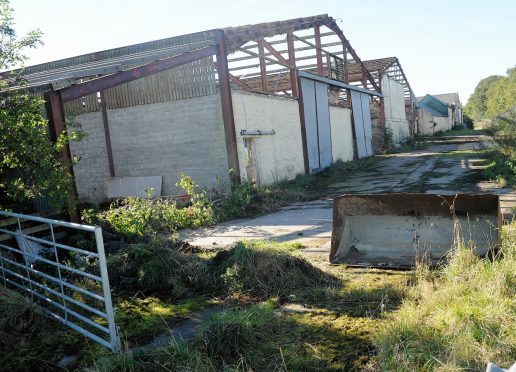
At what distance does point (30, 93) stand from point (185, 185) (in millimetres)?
4473

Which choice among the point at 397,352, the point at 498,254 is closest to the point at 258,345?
the point at 397,352

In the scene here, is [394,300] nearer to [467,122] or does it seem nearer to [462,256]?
[462,256]

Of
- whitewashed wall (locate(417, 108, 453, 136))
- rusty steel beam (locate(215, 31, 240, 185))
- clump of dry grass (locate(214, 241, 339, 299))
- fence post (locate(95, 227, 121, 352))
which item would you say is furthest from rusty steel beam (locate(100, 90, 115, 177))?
whitewashed wall (locate(417, 108, 453, 136))

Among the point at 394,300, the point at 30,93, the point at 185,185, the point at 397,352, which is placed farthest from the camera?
the point at 185,185

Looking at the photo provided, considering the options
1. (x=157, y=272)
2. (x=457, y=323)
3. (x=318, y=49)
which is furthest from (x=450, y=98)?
(x=457, y=323)

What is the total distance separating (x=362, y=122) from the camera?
25.1m

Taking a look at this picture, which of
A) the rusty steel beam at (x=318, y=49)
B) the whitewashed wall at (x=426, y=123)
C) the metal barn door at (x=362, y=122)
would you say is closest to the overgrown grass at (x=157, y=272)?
the rusty steel beam at (x=318, y=49)

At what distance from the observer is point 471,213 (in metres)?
5.56

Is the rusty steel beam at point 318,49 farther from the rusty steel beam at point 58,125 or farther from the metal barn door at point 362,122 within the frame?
the rusty steel beam at point 58,125

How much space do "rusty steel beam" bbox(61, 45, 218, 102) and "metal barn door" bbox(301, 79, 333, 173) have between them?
6.29m

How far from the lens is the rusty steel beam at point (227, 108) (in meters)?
12.3

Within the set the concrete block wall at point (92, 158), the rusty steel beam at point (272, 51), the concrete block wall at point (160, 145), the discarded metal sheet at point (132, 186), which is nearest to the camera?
the concrete block wall at point (160, 145)

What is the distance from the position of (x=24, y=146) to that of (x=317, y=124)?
45.2 feet

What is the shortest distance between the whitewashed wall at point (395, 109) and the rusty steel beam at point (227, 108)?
840 inches
